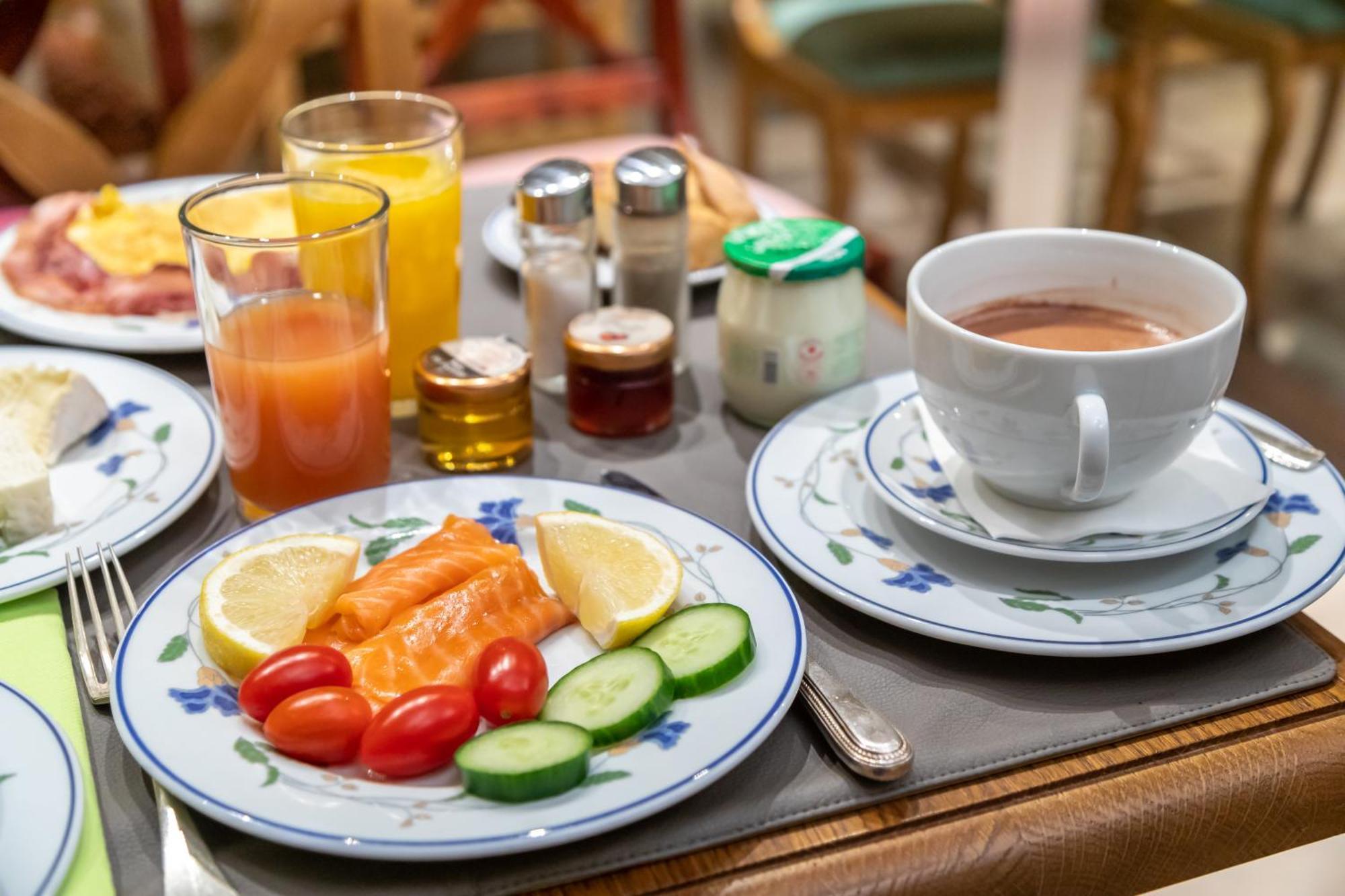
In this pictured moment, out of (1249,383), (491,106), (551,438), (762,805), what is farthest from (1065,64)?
(762,805)

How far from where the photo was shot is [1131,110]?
3.23 metres

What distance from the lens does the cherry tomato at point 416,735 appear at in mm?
674

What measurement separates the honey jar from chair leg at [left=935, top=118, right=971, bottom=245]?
103 inches

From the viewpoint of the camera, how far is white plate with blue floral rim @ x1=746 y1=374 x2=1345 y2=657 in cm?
78

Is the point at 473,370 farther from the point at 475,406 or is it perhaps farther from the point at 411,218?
the point at 411,218

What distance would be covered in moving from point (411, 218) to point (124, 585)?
1.35ft

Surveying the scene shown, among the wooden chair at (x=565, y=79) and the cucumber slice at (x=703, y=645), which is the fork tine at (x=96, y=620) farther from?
the wooden chair at (x=565, y=79)

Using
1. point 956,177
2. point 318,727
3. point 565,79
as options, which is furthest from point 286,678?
point 956,177

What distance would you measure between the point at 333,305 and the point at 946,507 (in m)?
0.47

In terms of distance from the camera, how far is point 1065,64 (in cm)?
280

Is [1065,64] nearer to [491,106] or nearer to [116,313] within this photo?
[491,106]

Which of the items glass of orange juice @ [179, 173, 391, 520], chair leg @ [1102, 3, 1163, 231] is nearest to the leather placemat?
glass of orange juice @ [179, 173, 391, 520]

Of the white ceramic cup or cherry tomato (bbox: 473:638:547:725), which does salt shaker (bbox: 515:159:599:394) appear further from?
cherry tomato (bbox: 473:638:547:725)

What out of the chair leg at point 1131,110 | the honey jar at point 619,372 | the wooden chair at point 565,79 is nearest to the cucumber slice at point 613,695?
the honey jar at point 619,372
